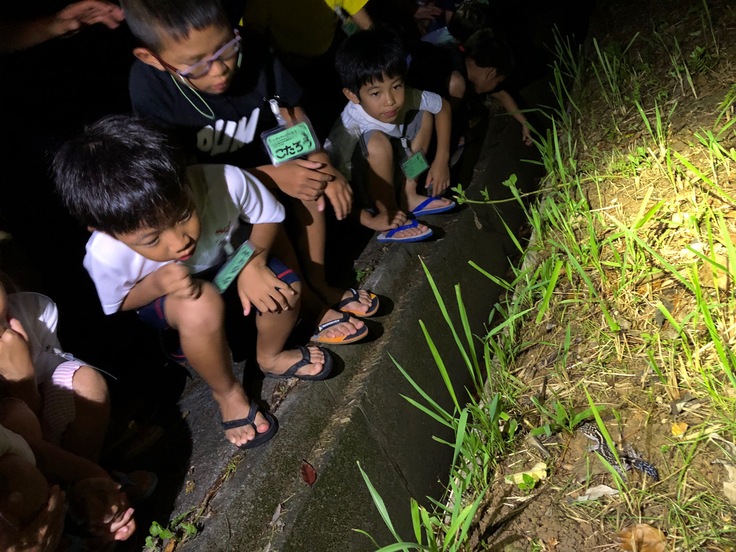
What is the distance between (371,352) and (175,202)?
42.7 inches

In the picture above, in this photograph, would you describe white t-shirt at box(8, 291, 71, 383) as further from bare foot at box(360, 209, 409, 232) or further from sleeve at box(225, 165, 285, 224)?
bare foot at box(360, 209, 409, 232)

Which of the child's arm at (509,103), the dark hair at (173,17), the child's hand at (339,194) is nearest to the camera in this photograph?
the dark hair at (173,17)

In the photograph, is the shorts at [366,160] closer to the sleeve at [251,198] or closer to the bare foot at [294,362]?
the sleeve at [251,198]

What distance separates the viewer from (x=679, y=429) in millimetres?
1552

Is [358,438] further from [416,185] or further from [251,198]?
→ [416,185]

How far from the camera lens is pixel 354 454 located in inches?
77.4

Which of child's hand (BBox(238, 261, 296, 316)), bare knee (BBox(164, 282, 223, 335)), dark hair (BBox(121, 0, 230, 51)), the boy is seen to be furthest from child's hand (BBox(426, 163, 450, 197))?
bare knee (BBox(164, 282, 223, 335))

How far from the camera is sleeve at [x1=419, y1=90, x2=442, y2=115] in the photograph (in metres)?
2.80

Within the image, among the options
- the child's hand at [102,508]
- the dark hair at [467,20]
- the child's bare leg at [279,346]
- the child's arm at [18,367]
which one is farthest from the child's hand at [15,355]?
the dark hair at [467,20]

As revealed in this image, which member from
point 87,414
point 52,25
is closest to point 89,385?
point 87,414

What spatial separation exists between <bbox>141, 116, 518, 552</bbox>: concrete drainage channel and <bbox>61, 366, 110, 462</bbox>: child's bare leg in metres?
0.35

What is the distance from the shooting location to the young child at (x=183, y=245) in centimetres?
148

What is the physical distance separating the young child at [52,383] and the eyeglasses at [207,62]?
0.87 meters

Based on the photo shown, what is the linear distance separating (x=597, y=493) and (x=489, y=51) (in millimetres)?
2679
